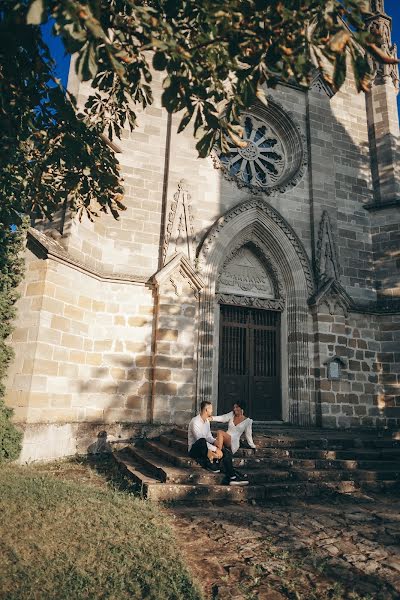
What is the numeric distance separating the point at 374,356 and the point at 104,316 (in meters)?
7.47

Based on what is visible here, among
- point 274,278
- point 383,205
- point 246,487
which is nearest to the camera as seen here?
point 246,487

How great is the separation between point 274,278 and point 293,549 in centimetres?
820

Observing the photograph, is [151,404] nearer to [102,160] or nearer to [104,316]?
[104,316]

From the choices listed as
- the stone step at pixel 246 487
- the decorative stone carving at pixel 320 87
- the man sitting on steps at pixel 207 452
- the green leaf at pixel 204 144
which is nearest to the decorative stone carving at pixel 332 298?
the stone step at pixel 246 487

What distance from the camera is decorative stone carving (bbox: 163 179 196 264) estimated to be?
9.87 m

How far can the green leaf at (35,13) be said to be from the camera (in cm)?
262

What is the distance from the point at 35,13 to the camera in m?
2.63

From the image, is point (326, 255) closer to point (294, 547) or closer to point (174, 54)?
point (294, 547)

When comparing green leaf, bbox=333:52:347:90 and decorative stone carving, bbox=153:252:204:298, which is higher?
decorative stone carving, bbox=153:252:204:298

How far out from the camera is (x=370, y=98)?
44.2 ft

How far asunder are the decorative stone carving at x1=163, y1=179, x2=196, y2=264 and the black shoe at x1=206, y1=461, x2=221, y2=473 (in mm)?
5025

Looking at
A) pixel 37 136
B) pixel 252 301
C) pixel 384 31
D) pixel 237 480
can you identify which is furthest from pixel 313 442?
pixel 384 31

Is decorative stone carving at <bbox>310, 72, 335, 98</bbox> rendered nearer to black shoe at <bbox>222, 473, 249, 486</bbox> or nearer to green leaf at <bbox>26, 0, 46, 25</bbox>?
black shoe at <bbox>222, 473, 249, 486</bbox>

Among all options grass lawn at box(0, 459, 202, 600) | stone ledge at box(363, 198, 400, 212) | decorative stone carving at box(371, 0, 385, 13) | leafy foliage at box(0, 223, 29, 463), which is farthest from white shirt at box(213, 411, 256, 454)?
decorative stone carving at box(371, 0, 385, 13)
